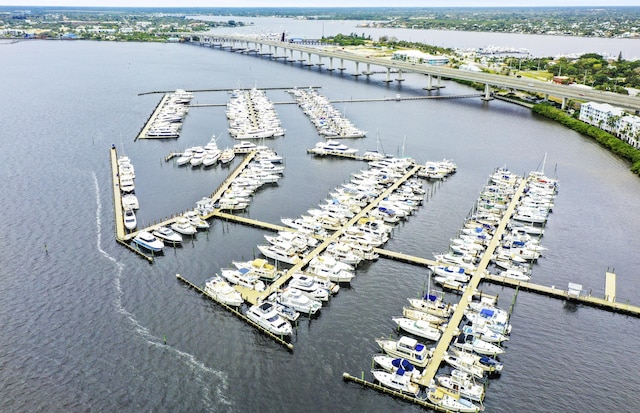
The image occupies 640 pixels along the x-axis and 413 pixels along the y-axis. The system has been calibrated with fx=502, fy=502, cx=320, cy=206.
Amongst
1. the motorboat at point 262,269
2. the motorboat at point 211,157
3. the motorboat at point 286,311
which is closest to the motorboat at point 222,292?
the motorboat at point 262,269

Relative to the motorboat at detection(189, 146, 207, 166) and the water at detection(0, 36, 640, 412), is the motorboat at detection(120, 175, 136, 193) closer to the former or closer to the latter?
the water at detection(0, 36, 640, 412)

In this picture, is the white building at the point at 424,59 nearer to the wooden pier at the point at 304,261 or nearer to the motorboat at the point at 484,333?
the wooden pier at the point at 304,261

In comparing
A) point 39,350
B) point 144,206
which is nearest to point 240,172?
point 144,206

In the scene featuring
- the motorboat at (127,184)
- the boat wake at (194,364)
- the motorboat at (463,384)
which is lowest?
the boat wake at (194,364)

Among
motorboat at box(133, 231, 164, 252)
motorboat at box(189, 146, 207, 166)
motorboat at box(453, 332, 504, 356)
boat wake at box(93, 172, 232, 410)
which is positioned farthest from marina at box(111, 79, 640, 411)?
motorboat at box(189, 146, 207, 166)

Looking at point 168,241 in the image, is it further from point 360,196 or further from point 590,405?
point 590,405

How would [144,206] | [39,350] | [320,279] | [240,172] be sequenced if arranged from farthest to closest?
1. [240,172]
2. [144,206]
3. [320,279]
4. [39,350]
